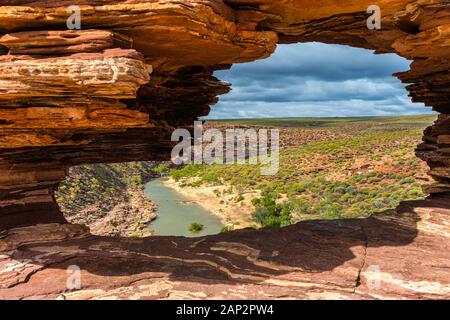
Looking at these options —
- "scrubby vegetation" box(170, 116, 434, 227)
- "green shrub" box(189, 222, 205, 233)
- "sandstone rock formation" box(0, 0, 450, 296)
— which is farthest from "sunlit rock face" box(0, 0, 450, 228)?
"green shrub" box(189, 222, 205, 233)

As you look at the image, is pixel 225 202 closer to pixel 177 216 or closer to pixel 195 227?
pixel 177 216

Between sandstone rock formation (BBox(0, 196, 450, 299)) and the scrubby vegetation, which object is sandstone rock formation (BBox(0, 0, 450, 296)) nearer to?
sandstone rock formation (BBox(0, 196, 450, 299))

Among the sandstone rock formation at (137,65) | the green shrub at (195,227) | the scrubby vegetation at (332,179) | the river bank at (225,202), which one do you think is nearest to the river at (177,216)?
the green shrub at (195,227)

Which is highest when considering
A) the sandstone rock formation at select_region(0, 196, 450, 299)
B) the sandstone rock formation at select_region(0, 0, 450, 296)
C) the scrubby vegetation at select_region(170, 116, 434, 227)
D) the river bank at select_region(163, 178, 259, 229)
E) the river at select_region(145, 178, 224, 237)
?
the sandstone rock formation at select_region(0, 0, 450, 296)

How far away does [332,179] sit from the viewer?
55.9m

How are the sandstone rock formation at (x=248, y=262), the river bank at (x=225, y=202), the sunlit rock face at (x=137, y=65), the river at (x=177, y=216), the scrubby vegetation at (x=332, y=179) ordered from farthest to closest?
1. the river bank at (x=225, y=202)
2. the river at (x=177, y=216)
3. the scrubby vegetation at (x=332, y=179)
4. the sunlit rock face at (x=137, y=65)
5. the sandstone rock formation at (x=248, y=262)

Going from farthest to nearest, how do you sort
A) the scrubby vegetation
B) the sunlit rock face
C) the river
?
the river → the scrubby vegetation → the sunlit rock face

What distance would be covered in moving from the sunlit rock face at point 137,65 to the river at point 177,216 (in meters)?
28.8

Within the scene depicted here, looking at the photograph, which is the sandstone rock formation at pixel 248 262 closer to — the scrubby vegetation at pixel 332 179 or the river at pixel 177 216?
the scrubby vegetation at pixel 332 179

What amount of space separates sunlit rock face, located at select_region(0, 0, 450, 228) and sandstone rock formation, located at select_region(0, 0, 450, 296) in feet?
0.12

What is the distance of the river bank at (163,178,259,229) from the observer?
50831 millimetres

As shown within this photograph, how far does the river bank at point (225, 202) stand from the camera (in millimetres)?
50831

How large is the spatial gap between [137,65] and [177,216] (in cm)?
4630

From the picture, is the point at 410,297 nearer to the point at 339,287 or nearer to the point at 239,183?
the point at 339,287
